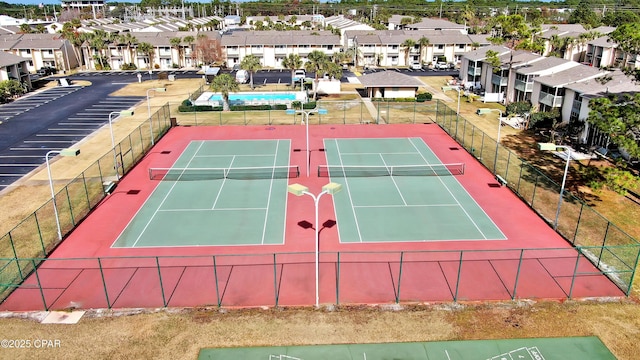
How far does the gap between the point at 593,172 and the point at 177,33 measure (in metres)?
84.3

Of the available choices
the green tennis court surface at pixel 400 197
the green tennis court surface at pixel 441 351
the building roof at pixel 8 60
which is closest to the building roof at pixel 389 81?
the green tennis court surface at pixel 400 197

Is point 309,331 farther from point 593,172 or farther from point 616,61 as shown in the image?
point 616,61

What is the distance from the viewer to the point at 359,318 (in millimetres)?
19297

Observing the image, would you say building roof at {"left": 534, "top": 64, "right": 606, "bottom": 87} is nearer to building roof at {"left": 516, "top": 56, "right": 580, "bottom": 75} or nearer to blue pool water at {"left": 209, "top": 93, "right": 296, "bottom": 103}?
building roof at {"left": 516, "top": 56, "right": 580, "bottom": 75}

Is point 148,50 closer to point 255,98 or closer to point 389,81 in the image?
point 255,98

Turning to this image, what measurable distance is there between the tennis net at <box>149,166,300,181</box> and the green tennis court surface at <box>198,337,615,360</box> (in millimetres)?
18111

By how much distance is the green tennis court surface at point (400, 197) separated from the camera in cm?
2634

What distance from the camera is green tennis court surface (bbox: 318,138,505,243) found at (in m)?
26.3

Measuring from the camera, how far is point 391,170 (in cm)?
3566

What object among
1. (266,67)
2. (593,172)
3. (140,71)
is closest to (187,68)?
(140,71)

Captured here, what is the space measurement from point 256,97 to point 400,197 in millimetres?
36646

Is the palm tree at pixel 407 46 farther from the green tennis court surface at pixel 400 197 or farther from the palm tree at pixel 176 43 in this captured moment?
the green tennis court surface at pixel 400 197

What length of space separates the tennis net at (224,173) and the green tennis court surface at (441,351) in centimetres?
1811

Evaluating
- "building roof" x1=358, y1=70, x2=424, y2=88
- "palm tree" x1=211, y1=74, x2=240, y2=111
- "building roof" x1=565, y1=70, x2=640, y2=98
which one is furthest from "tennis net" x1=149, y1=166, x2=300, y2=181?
"building roof" x1=358, y1=70, x2=424, y2=88
